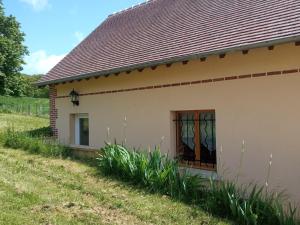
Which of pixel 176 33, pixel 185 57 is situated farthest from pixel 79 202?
pixel 176 33

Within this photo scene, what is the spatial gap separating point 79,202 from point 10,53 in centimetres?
3510

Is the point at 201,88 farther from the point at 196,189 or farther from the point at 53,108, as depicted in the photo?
Answer: the point at 53,108

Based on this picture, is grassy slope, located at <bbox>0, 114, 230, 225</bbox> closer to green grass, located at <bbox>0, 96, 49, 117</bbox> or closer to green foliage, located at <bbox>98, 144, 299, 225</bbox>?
green foliage, located at <bbox>98, 144, 299, 225</bbox>

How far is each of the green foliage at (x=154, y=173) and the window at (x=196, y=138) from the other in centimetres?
91

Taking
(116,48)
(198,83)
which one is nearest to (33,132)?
(116,48)

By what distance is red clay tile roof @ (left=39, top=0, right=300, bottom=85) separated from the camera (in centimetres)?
827

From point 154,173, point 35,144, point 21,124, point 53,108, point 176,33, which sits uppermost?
point 176,33

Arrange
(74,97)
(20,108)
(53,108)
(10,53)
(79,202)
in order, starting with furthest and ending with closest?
(10,53) → (20,108) → (53,108) → (74,97) → (79,202)

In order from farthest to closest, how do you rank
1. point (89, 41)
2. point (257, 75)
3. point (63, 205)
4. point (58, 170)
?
point (89, 41)
point (58, 170)
point (257, 75)
point (63, 205)

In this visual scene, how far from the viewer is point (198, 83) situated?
9.29 m

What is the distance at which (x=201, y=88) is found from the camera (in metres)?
9.23

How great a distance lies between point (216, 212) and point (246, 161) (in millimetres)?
1525

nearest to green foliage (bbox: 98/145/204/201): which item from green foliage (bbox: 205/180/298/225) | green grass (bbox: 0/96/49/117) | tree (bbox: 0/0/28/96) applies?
green foliage (bbox: 205/180/298/225)

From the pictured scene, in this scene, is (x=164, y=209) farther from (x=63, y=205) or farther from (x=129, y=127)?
(x=129, y=127)
